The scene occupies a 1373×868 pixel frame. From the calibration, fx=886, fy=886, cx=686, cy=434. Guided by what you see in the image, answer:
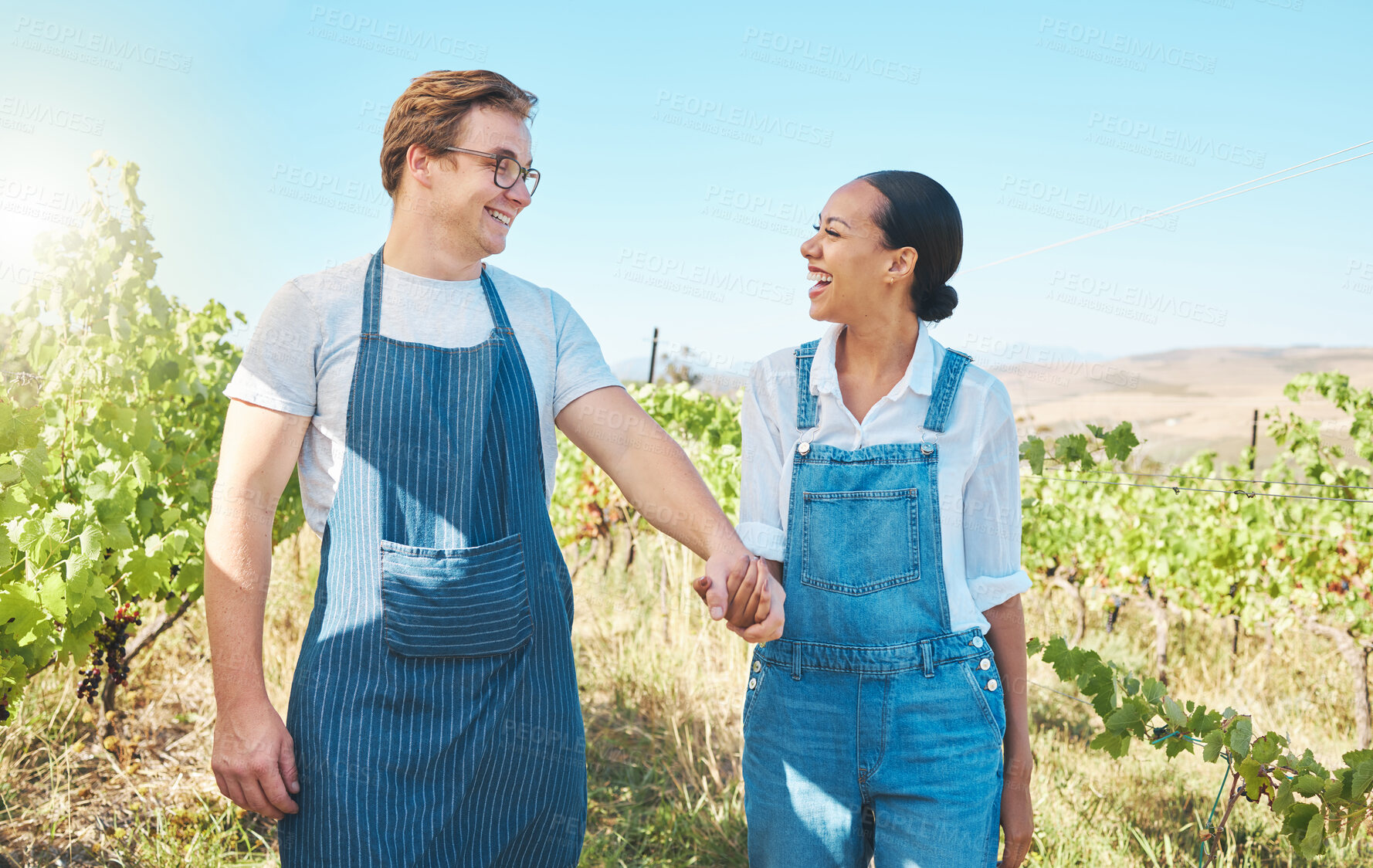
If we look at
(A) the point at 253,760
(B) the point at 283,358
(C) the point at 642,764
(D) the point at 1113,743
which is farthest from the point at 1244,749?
(C) the point at 642,764

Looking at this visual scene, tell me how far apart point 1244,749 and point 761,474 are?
1.19 metres

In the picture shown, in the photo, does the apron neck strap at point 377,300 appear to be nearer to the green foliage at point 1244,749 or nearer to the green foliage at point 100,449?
the green foliage at point 100,449

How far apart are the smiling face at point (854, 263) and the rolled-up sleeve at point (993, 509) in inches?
11.0

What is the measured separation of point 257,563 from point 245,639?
4.4 inches

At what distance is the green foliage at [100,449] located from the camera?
212cm

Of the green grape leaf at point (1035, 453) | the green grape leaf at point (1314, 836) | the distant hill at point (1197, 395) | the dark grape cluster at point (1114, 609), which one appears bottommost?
the dark grape cluster at point (1114, 609)

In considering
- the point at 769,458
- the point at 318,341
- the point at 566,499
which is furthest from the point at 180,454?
the point at 566,499

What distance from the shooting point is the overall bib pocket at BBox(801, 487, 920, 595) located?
1.52 m

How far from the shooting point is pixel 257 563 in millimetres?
1340

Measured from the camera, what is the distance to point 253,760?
4.26ft

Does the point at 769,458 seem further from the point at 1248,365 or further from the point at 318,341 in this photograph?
the point at 1248,365

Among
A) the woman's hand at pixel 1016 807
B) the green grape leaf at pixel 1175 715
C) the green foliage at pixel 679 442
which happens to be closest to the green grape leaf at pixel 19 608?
the woman's hand at pixel 1016 807

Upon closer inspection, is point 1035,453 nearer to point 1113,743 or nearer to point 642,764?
point 1113,743

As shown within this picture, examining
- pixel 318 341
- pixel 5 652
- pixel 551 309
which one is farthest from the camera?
pixel 5 652
